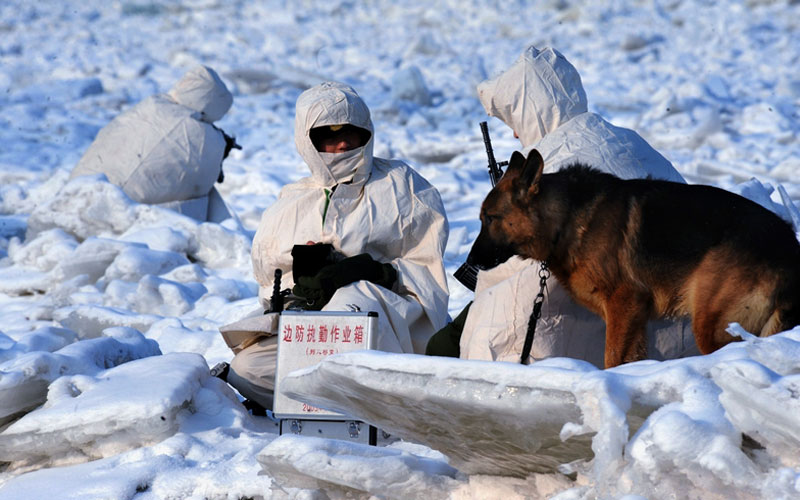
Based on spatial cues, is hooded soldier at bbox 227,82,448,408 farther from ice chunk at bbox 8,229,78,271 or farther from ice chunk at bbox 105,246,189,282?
ice chunk at bbox 8,229,78,271

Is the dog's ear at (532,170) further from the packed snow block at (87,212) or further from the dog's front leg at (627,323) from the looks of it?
the packed snow block at (87,212)

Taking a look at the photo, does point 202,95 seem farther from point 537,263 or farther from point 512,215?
point 512,215

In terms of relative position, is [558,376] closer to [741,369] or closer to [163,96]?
[741,369]

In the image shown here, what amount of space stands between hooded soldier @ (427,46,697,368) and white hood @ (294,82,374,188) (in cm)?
59

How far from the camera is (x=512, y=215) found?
3057mm

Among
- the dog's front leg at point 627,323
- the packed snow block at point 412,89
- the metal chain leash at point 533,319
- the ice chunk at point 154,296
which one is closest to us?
the dog's front leg at point 627,323

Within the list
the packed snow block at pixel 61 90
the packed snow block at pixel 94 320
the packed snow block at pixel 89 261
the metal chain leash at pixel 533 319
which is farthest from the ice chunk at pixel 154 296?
the packed snow block at pixel 61 90

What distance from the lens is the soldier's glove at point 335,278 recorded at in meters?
3.96

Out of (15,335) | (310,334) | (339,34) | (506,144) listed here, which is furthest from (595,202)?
(339,34)

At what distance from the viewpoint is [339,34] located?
59.7 feet

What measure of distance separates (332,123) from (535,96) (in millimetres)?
901

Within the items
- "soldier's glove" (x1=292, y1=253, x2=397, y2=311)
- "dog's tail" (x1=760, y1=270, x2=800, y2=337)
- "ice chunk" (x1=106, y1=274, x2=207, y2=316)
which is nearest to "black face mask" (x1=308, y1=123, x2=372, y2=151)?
"soldier's glove" (x1=292, y1=253, x2=397, y2=311)

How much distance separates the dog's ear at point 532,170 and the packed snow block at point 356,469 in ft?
3.78

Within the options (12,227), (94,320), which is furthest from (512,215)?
(12,227)
